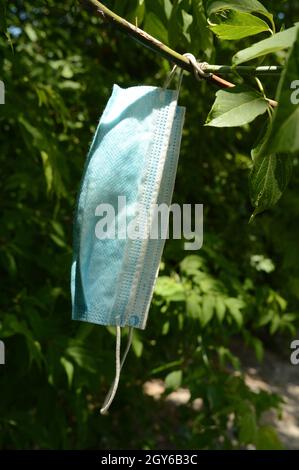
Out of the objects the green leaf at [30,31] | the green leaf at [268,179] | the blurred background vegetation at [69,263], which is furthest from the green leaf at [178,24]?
the green leaf at [30,31]

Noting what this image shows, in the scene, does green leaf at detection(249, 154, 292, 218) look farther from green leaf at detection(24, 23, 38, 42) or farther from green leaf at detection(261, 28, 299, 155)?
green leaf at detection(24, 23, 38, 42)

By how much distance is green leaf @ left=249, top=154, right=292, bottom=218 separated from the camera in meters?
0.68

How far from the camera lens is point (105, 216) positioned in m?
0.87

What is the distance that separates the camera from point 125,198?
2.81 feet

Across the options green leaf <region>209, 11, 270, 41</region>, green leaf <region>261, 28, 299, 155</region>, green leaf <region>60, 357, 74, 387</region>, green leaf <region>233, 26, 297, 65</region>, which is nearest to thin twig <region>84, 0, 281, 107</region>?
green leaf <region>209, 11, 270, 41</region>

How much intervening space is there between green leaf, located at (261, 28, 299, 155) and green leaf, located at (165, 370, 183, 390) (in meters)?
1.50

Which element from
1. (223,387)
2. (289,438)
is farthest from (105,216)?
(289,438)

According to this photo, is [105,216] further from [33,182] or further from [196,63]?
[33,182]

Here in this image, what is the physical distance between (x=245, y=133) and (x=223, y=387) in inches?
49.2

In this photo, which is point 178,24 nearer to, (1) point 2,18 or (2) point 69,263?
(1) point 2,18

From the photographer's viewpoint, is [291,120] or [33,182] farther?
[33,182]

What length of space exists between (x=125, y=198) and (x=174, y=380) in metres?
1.15

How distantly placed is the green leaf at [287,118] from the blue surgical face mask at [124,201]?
0.40 metres

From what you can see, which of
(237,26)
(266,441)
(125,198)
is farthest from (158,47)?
(266,441)
